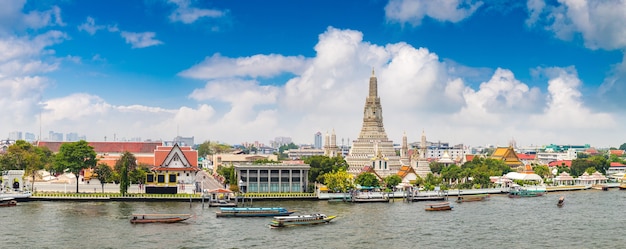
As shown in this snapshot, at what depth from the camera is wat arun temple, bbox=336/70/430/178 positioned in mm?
93062

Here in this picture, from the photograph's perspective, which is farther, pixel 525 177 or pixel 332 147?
pixel 332 147

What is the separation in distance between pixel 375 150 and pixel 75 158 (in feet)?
145

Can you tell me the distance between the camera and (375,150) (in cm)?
9662

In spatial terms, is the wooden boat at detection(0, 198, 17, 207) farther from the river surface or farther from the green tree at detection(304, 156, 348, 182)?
the green tree at detection(304, 156, 348, 182)

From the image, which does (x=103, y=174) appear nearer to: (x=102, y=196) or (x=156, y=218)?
(x=102, y=196)

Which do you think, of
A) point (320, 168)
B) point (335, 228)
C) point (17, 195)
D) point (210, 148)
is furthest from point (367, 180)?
point (210, 148)

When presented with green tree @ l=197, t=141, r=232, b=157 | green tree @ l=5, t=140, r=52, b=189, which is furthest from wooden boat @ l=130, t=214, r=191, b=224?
green tree @ l=197, t=141, r=232, b=157

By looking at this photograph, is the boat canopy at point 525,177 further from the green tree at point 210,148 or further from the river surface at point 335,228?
the green tree at point 210,148

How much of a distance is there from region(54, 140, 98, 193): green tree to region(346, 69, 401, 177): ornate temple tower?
3746cm

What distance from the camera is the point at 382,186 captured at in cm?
7688

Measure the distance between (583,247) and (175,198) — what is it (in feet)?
123

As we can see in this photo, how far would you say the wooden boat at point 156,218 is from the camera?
4666cm

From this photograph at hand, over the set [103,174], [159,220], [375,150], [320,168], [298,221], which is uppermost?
[375,150]

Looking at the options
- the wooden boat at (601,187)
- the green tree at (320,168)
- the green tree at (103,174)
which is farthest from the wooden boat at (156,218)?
the wooden boat at (601,187)
